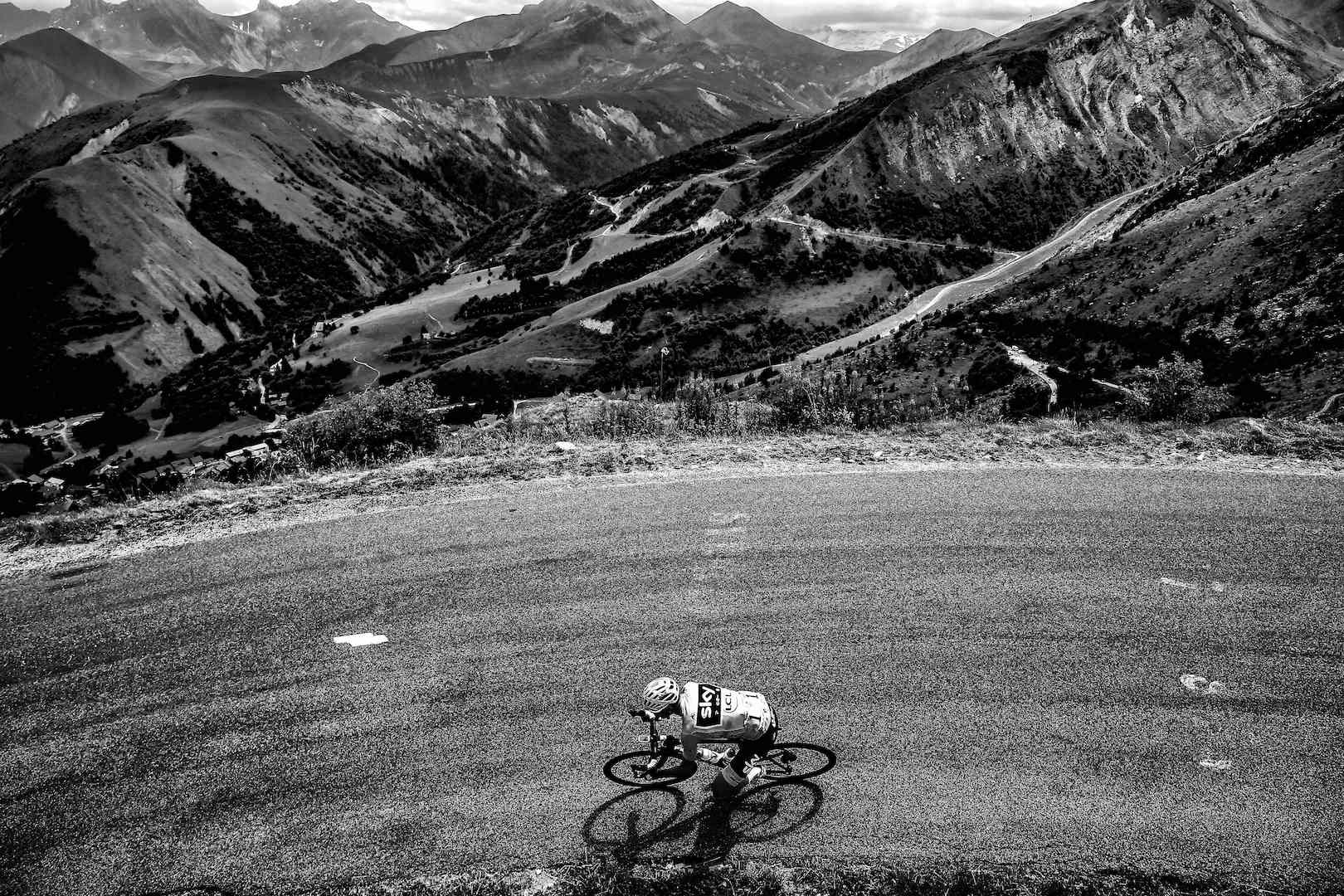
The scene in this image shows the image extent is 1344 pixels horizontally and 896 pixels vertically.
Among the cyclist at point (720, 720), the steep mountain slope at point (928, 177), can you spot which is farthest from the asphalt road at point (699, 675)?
the steep mountain slope at point (928, 177)

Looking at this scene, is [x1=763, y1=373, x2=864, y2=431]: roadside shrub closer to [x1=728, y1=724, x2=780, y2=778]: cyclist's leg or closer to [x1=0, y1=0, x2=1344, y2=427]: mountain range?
[x1=728, y1=724, x2=780, y2=778]: cyclist's leg

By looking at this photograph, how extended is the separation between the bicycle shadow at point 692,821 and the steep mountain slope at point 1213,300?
31695 mm

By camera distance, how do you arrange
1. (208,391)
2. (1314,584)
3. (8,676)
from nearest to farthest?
(8,676), (1314,584), (208,391)

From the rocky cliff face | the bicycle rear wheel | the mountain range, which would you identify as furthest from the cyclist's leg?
the rocky cliff face

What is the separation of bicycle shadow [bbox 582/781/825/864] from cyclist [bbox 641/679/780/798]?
11.0 inches

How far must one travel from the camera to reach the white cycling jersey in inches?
270

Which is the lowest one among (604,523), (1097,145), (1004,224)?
(604,523)

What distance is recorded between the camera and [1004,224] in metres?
158

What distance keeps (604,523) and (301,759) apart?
5052 mm

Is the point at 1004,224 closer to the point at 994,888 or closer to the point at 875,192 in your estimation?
the point at 875,192

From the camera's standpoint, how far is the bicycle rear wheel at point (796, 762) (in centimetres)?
735

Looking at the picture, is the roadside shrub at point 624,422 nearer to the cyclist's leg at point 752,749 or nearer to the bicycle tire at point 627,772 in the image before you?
the bicycle tire at point 627,772

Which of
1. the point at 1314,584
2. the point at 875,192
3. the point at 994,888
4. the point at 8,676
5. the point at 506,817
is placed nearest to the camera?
the point at 994,888

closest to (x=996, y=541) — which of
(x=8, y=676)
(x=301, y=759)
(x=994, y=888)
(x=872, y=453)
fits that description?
(x=872, y=453)
